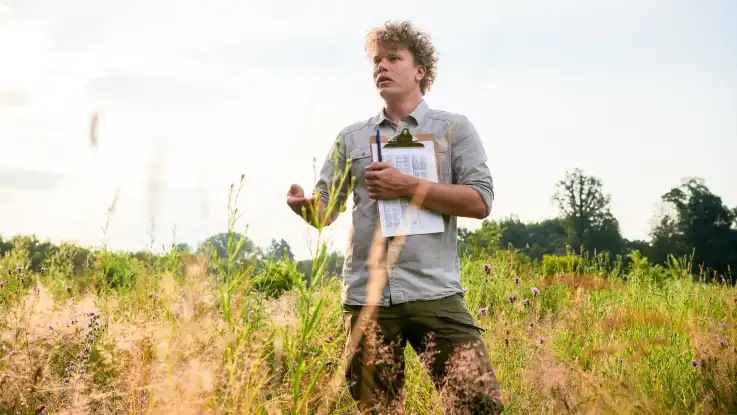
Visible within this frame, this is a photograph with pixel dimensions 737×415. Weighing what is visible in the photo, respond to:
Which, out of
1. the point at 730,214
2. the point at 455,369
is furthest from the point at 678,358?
the point at 730,214

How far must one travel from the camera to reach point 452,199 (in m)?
2.39

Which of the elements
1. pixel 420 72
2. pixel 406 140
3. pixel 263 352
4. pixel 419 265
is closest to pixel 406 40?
pixel 420 72

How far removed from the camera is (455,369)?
2.33 meters

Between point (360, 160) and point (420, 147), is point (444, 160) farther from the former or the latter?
point (360, 160)

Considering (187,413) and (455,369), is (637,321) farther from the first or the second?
(187,413)

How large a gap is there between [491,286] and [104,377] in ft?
11.7

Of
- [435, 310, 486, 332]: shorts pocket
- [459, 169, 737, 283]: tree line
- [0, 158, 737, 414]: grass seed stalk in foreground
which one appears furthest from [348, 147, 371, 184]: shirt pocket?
[459, 169, 737, 283]: tree line

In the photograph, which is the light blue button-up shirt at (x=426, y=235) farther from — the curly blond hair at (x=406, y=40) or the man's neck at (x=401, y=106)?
the curly blond hair at (x=406, y=40)

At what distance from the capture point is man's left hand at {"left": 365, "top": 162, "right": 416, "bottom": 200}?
2.33 metres

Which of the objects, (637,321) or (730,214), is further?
(730,214)

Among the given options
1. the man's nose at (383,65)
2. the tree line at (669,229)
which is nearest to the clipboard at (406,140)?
the man's nose at (383,65)

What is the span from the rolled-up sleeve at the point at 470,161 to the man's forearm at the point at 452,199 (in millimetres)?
53

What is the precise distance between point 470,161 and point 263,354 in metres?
1.50

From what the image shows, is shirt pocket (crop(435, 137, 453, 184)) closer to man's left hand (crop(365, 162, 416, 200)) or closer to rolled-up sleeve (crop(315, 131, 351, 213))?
man's left hand (crop(365, 162, 416, 200))
